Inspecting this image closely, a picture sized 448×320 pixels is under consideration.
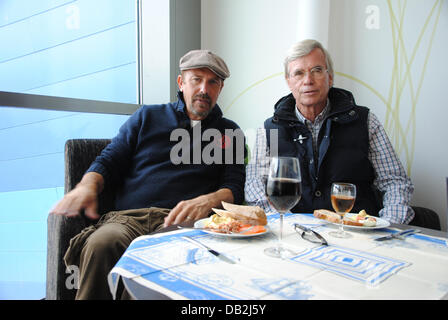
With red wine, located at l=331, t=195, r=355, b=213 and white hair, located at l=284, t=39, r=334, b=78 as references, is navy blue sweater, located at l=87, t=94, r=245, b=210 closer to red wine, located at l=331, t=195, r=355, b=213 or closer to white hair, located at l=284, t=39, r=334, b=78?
white hair, located at l=284, t=39, r=334, b=78

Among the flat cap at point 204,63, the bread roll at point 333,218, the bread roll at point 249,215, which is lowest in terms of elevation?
the bread roll at point 333,218

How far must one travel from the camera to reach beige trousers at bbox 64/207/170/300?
1.00m

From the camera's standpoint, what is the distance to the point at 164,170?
1693 millimetres

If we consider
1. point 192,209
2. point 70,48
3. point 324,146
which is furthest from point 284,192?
point 70,48

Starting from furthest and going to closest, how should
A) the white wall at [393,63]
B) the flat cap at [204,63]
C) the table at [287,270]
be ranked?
1. the white wall at [393,63]
2. the flat cap at [204,63]
3. the table at [287,270]

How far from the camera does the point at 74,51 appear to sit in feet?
8.18

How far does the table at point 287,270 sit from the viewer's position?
0.57 m

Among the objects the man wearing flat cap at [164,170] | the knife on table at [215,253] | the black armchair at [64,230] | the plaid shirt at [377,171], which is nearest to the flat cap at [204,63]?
the man wearing flat cap at [164,170]

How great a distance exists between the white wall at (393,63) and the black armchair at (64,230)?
1.62m

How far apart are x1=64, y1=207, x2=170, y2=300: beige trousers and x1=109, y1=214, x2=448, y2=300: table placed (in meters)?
0.30

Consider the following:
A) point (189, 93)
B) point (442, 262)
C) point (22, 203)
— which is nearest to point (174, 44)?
point (189, 93)

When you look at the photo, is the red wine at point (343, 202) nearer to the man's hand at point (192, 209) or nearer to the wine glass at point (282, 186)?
the wine glass at point (282, 186)

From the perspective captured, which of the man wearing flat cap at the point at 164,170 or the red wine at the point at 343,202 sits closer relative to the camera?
the red wine at the point at 343,202

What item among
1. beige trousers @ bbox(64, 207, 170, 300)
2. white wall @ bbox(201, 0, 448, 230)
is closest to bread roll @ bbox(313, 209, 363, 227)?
beige trousers @ bbox(64, 207, 170, 300)
